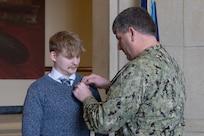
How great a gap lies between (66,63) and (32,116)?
0.38m

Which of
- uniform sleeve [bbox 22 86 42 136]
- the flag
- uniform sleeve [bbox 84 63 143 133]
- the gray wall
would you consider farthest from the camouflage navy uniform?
the gray wall

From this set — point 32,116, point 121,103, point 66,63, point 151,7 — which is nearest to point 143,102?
point 121,103

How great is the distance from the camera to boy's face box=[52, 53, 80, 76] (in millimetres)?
2523

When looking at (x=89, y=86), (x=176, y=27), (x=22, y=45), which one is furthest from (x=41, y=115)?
(x=22, y=45)

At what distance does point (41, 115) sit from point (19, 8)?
391 inches

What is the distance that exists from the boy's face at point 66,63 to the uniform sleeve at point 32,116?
0.73ft

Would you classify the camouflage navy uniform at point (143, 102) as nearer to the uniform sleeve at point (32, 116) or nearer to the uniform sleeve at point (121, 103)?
the uniform sleeve at point (121, 103)

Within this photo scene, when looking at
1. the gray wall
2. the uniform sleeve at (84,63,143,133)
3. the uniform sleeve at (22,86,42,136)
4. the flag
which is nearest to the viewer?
the uniform sleeve at (84,63,143,133)

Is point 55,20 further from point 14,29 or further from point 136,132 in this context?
point 136,132

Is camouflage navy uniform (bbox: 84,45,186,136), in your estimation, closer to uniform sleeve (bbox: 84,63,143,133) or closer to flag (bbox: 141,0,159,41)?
uniform sleeve (bbox: 84,63,143,133)

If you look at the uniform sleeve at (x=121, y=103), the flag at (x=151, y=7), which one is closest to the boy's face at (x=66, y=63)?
the uniform sleeve at (x=121, y=103)

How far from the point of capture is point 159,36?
4.56 metres

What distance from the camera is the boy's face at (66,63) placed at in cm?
252

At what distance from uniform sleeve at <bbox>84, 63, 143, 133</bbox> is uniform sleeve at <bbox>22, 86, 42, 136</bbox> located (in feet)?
1.25
